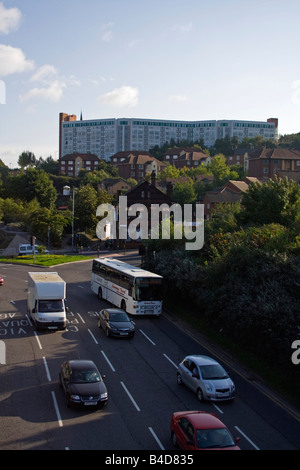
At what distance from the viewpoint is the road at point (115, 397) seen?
16.1 m

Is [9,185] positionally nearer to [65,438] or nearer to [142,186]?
[142,186]

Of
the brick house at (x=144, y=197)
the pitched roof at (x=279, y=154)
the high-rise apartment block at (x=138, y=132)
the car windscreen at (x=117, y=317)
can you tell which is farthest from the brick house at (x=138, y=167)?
the car windscreen at (x=117, y=317)

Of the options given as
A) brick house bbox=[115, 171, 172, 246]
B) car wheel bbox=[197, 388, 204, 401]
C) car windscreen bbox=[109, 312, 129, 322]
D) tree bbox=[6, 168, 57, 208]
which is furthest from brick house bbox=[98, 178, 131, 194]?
car wheel bbox=[197, 388, 204, 401]

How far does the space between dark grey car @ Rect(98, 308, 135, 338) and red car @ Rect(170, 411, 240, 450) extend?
13.0m

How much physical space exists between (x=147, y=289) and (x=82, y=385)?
1446cm

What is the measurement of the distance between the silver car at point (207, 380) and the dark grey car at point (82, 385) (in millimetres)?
3874

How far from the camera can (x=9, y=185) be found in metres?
101

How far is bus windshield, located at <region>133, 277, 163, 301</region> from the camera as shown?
32.5m

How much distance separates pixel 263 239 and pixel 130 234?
5006 centimetres

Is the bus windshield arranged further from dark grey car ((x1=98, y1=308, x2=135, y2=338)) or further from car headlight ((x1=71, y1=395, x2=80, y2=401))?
car headlight ((x1=71, y1=395, x2=80, y2=401))

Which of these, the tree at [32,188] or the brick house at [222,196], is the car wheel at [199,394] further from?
the tree at [32,188]

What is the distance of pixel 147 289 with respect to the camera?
32.8 metres

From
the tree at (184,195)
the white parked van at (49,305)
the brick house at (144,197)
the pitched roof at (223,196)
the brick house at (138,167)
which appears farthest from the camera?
the brick house at (138,167)

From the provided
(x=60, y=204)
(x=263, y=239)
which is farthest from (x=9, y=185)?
(x=263, y=239)
